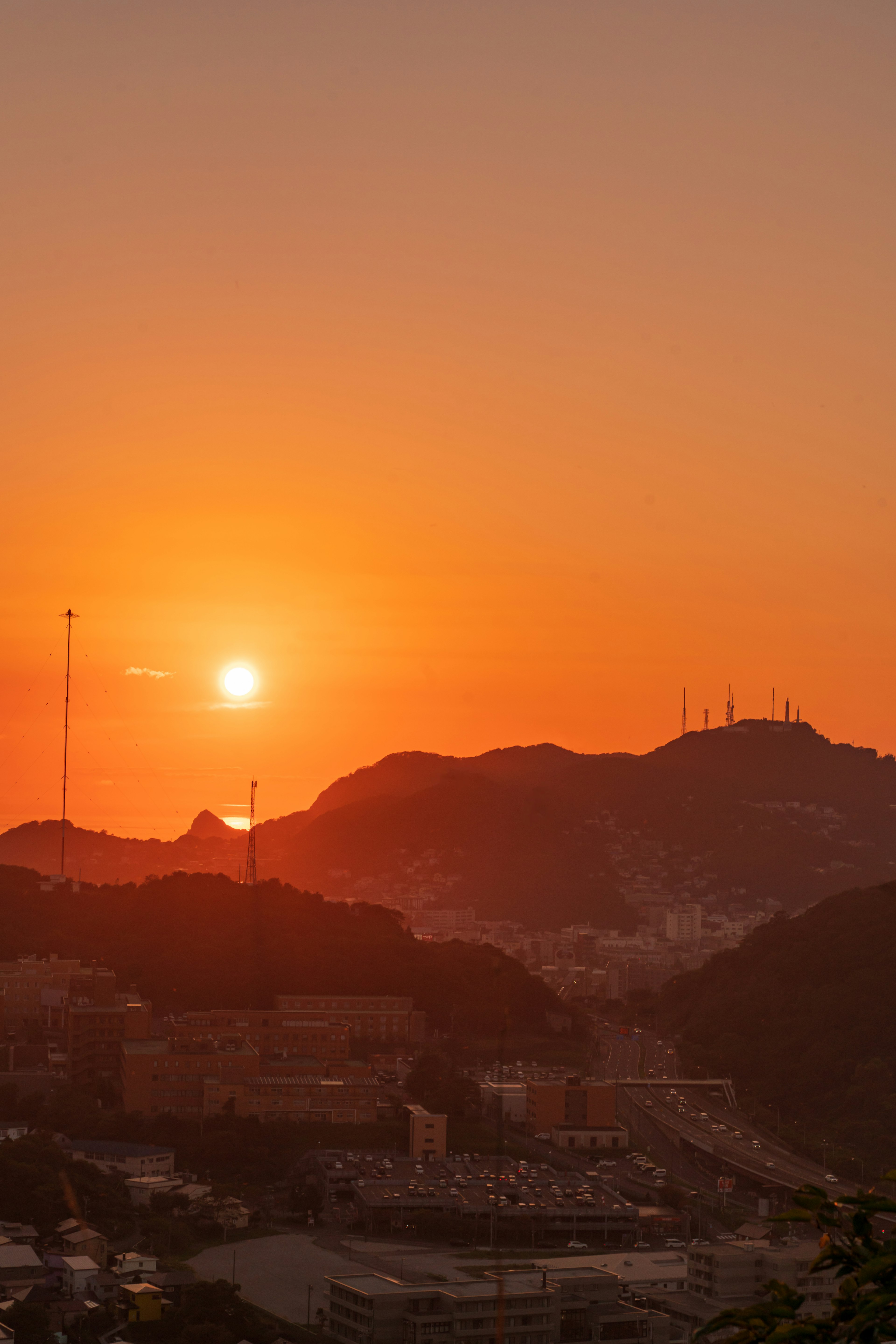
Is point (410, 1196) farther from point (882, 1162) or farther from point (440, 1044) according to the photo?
point (440, 1044)

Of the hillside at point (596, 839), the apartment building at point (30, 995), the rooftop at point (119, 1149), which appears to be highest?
the hillside at point (596, 839)

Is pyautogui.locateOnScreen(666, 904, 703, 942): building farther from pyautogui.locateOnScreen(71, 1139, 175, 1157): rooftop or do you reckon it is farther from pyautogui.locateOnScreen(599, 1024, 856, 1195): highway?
pyautogui.locateOnScreen(71, 1139, 175, 1157): rooftop

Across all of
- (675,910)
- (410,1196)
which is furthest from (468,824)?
(410,1196)

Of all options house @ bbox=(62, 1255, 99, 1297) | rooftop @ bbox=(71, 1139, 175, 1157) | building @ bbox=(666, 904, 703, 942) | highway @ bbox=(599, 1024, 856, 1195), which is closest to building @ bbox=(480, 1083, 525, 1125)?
highway @ bbox=(599, 1024, 856, 1195)

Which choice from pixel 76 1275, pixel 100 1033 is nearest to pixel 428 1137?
pixel 100 1033

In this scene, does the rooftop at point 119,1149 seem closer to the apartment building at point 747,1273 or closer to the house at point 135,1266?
the house at point 135,1266

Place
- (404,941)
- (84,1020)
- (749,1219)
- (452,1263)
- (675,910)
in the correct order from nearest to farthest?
(452,1263), (749,1219), (84,1020), (404,941), (675,910)

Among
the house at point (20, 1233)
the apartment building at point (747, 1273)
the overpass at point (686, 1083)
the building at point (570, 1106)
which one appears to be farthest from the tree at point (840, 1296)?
the overpass at point (686, 1083)
